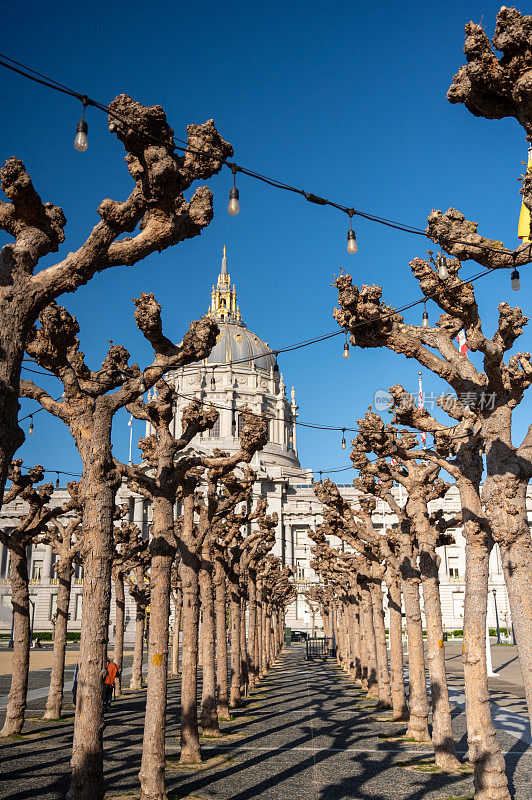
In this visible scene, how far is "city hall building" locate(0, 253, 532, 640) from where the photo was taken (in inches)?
3947

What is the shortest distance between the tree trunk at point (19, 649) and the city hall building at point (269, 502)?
201 feet

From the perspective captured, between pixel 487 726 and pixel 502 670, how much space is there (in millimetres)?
33854

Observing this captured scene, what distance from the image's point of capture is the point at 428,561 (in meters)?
16.2

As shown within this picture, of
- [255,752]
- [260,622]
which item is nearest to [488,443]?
[255,752]

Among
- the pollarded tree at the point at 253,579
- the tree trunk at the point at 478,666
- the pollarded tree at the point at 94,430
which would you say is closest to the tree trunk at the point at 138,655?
the pollarded tree at the point at 253,579

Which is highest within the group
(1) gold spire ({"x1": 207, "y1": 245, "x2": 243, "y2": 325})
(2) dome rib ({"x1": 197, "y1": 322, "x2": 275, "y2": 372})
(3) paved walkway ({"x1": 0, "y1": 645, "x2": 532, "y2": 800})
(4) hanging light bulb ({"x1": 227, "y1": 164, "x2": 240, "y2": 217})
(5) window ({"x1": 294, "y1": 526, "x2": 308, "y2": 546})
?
(1) gold spire ({"x1": 207, "y1": 245, "x2": 243, "y2": 325})

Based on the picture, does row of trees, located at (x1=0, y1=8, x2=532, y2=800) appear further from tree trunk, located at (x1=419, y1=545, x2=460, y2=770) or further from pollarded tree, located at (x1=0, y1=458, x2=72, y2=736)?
pollarded tree, located at (x1=0, y1=458, x2=72, y2=736)

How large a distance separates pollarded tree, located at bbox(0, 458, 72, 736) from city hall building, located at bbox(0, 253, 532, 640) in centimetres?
6002

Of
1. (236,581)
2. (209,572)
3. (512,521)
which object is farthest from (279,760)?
(236,581)

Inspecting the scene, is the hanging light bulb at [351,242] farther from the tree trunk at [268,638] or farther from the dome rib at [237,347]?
the dome rib at [237,347]

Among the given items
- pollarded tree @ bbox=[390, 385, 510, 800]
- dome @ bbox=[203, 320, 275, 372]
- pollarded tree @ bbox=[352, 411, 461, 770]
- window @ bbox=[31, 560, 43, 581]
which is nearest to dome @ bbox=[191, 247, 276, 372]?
dome @ bbox=[203, 320, 275, 372]

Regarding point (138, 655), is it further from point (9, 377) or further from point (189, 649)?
point (9, 377)

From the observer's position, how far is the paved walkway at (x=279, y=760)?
507 inches

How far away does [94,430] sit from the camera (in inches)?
443
